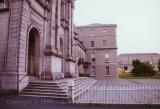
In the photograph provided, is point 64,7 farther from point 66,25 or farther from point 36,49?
point 36,49

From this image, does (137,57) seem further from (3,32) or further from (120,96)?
(3,32)

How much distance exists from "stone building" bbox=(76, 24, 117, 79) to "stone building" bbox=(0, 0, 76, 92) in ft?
73.1

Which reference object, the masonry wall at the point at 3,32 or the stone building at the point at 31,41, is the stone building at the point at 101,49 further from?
the masonry wall at the point at 3,32

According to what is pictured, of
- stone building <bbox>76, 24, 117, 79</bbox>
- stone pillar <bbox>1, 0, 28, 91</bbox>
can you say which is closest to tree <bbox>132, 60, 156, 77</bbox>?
stone building <bbox>76, 24, 117, 79</bbox>

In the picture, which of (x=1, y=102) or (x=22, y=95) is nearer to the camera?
(x=1, y=102)

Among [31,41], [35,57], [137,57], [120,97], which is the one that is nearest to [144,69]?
[31,41]

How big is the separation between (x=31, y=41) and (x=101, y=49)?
97.8 feet

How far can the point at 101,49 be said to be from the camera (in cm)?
4384

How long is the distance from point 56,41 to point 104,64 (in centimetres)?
2864

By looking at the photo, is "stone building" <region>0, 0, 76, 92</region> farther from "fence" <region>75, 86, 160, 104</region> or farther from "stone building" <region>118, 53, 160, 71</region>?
"stone building" <region>118, 53, 160, 71</region>

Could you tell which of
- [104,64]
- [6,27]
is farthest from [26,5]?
[104,64]

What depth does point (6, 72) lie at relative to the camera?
10.6 meters

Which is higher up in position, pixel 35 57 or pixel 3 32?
pixel 3 32

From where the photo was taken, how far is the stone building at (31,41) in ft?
35.3
